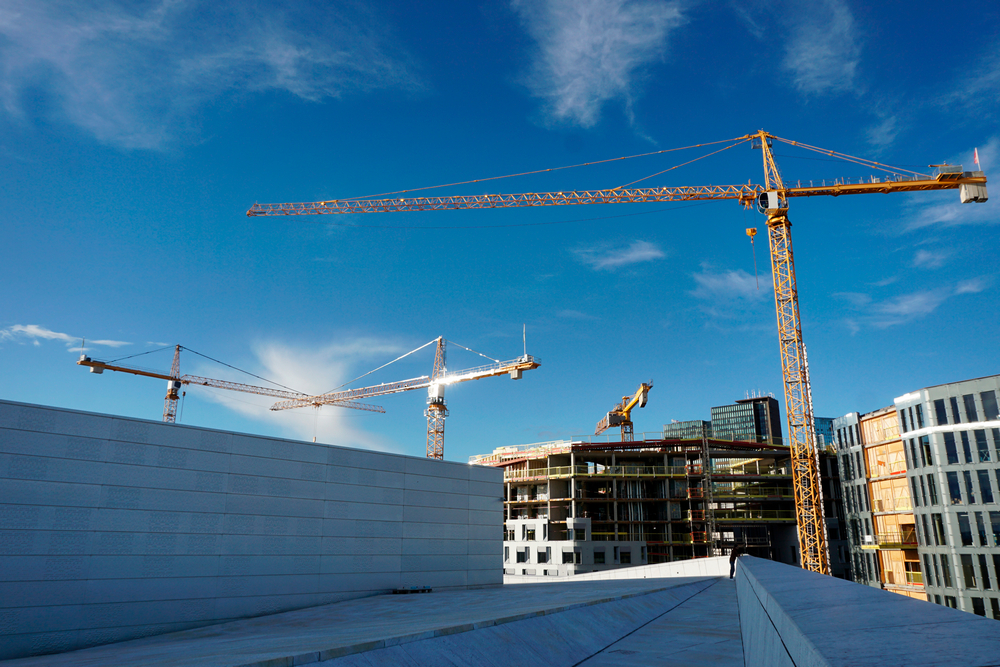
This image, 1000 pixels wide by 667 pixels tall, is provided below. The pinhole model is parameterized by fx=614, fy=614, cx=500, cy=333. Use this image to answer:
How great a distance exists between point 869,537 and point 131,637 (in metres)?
73.6

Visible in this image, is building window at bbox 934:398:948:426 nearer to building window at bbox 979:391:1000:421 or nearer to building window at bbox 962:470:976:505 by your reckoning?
building window at bbox 979:391:1000:421

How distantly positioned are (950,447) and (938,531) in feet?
25.3

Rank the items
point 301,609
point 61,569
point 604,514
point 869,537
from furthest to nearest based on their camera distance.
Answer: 1. point 604,514
2. point 869,537
3. point 301,609
4. point 61,569

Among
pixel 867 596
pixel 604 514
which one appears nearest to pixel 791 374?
pixel 604 514

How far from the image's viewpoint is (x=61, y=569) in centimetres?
2148

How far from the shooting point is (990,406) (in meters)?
53.2

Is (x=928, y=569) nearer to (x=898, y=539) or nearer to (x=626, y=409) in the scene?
(x=898, y=539)

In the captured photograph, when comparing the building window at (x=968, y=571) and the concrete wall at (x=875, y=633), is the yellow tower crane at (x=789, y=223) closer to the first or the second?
the building window at (x=968, y=571)

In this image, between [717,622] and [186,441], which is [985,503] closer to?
[717,622]

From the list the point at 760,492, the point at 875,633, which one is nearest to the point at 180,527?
the point at 875,633

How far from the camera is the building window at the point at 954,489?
54125 mm

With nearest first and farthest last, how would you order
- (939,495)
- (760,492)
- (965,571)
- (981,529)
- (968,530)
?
(981,529) < (965,571) < (968,530) < (939,495) < (760,492)

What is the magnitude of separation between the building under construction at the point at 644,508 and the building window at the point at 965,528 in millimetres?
25857

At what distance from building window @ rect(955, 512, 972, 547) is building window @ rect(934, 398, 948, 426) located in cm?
826
